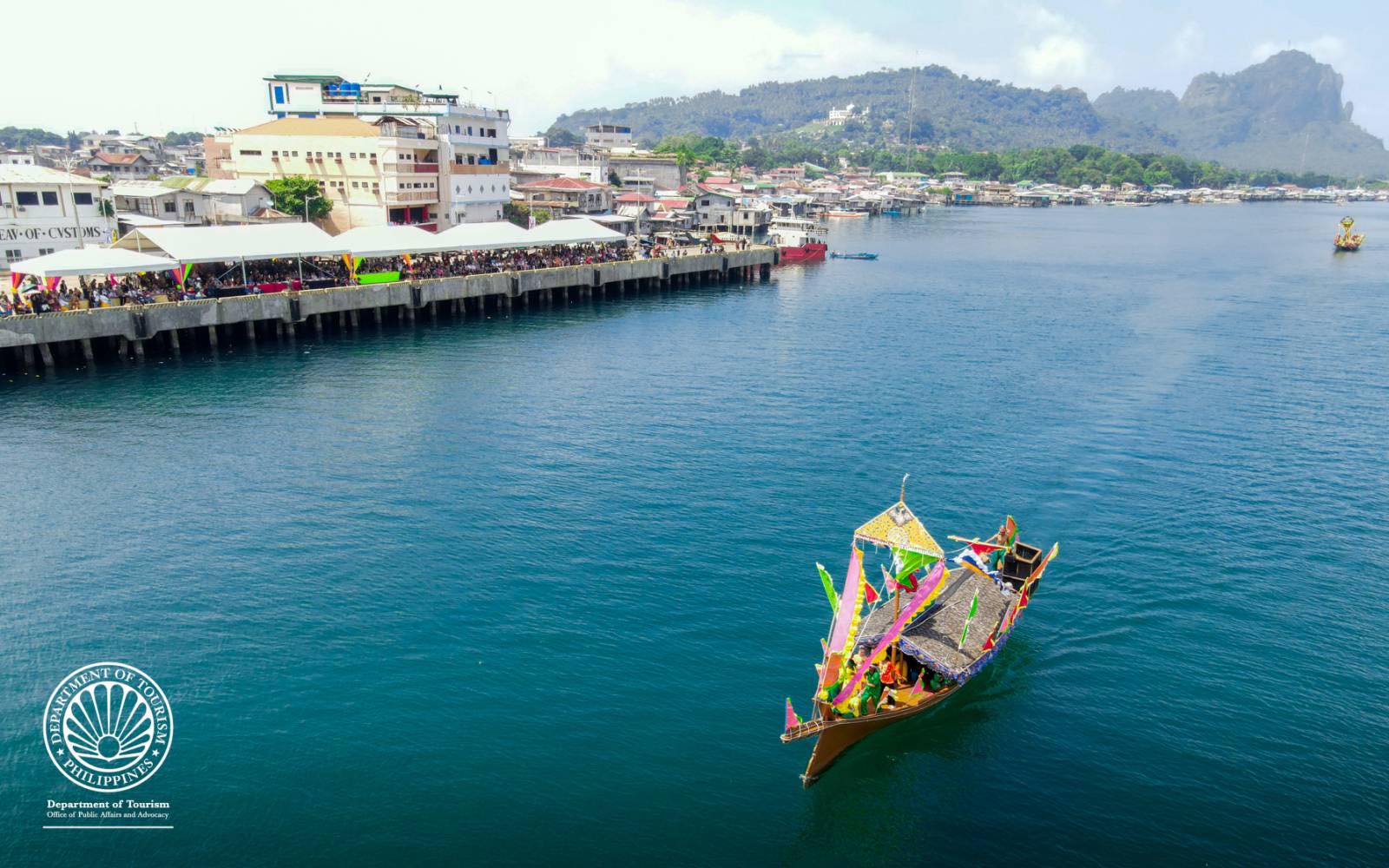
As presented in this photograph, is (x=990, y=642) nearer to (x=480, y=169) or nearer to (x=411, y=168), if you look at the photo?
(x=411, y=168)

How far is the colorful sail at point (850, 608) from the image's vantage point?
24.1 m

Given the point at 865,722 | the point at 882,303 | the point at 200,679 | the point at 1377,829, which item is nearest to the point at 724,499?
the point at 865,722

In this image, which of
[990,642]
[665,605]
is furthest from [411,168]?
[990,642]

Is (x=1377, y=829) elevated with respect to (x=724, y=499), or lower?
lower

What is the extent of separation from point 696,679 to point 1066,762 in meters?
10.5

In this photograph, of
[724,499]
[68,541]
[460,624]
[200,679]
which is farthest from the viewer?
[724,499]

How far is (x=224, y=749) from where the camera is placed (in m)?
23.7

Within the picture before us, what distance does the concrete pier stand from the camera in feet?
182

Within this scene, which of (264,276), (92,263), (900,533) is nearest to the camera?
(900,533)

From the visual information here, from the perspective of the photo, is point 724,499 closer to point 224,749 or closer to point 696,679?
point 696,679

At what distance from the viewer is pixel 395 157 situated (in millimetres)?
91375

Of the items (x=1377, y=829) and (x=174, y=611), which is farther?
(x=174, y=611)

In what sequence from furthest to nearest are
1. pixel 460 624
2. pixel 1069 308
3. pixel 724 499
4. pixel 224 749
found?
A: 1. pixel 1069 308
2. pixel 724 499
3. pixel 460 624
4. pixel 224 749

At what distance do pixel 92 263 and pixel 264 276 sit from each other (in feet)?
40.4
